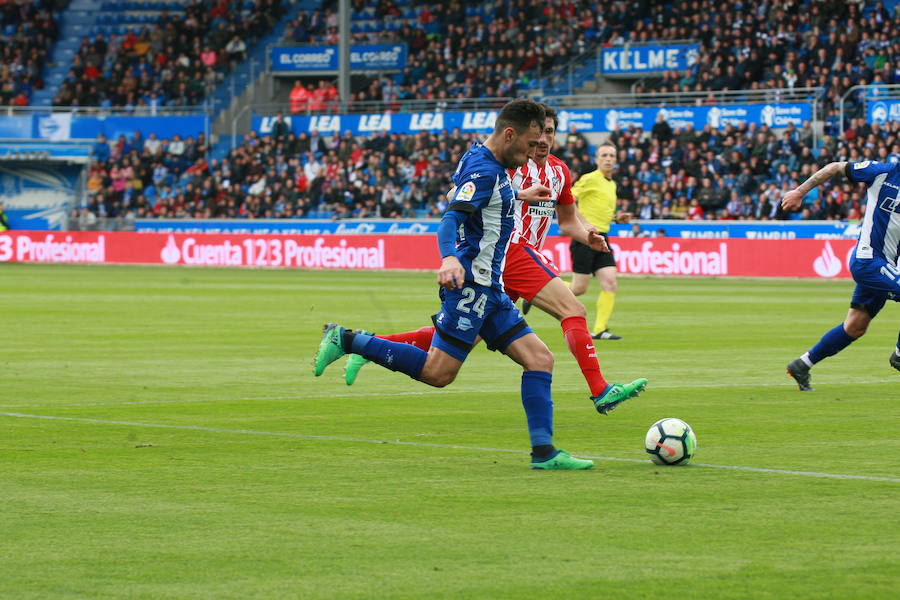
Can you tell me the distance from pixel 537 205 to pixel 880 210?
3177 millimetres

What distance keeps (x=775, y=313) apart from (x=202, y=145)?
33.7 meters

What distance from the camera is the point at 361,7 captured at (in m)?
57.3

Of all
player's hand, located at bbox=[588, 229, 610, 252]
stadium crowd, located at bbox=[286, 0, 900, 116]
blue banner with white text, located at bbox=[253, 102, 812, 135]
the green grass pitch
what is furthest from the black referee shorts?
blue banner with white text, located at bbox=[253, 102, 812, 135]

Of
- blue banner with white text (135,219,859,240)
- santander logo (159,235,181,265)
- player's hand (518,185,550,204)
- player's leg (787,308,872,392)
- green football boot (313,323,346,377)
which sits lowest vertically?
santander logo (159,235,181,265)

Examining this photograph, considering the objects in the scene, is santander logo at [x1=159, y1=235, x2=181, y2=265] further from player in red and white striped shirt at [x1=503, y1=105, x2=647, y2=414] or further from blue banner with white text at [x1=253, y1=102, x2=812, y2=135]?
player in red and white striped shirt at [x1=503, y1=105, x2=647, y2=414]

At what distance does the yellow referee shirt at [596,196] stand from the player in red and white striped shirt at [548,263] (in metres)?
8.34

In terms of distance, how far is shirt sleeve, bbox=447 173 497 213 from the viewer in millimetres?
8141

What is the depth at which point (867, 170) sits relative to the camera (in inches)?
494

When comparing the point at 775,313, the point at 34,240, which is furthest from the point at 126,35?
the point at 775,313

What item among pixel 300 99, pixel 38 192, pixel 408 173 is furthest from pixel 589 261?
pixel 38 192

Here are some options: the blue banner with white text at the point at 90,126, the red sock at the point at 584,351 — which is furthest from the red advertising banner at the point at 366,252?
the red sock at the point at 584,351

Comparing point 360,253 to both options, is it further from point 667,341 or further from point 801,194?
point 801,194

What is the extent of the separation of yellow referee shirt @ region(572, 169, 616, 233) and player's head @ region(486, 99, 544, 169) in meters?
11.7

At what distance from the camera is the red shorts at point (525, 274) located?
35.3 ft
